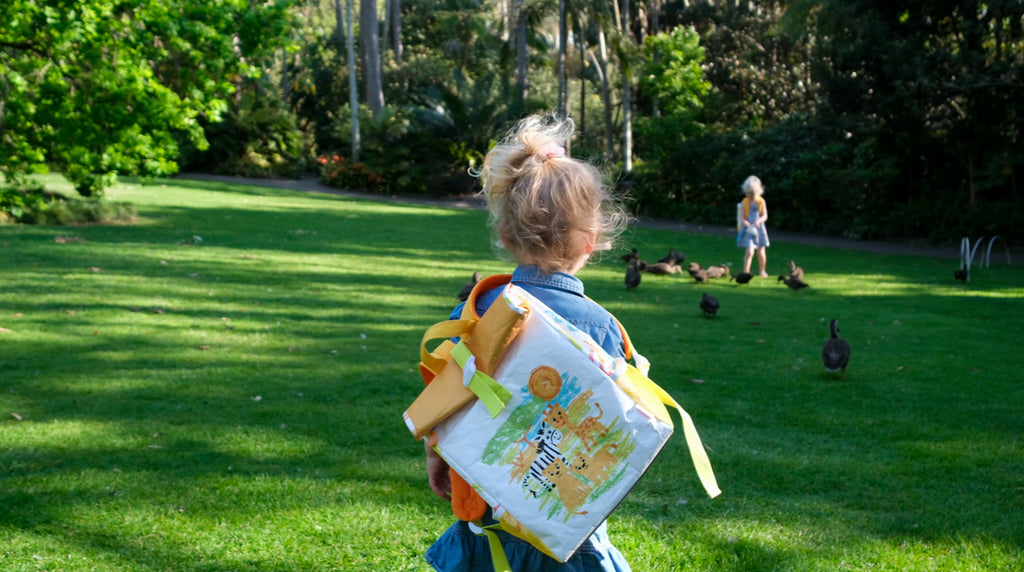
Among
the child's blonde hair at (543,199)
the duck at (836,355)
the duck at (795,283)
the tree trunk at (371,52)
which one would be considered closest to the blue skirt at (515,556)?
the child's blonde hair at (543,199)

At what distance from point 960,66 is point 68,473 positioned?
19259 millimetres

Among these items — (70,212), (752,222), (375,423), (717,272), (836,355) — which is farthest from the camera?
(70,212)

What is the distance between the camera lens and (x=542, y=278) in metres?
2.38

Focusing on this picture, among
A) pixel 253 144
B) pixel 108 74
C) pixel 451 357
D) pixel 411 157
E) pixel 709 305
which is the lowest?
pixel 709 305

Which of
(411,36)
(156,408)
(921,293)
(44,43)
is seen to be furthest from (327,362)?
(411,36)

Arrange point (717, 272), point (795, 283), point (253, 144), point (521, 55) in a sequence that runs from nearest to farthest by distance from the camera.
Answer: point (795, 283), point (717, 272), point (521, 55), point (253, 144)

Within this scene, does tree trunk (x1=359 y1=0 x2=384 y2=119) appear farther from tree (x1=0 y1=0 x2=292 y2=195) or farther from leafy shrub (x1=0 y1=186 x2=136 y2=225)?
tree (x1=0 y1=0 x2=292 y2=195)

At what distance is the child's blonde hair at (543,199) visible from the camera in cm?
230

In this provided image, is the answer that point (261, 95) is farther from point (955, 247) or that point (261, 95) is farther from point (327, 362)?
point (327, 362)

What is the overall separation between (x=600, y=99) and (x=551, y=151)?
42328 mm

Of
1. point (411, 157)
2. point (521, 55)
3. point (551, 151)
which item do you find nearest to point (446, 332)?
point (551, 151)

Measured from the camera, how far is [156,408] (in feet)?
19.2

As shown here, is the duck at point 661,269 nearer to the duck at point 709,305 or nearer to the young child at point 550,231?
the duck at point 709,305

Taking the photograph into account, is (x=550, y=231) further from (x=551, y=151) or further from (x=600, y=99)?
(x=600, y=99)
